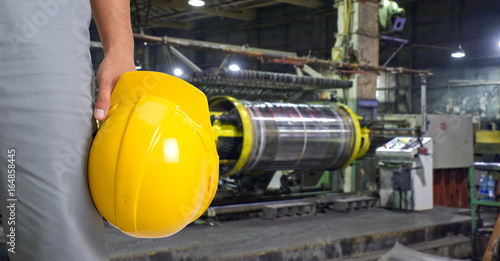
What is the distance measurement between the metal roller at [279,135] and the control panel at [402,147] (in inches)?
16.2

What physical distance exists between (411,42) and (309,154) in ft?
35.2

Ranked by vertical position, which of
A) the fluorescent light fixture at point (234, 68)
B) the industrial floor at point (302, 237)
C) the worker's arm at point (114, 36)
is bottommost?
the industrial floor at point (302, 237)

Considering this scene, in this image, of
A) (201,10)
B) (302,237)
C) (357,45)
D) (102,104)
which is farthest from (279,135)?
(201,10)

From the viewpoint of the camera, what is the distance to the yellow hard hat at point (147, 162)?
1053mm

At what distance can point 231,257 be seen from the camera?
3.82 m

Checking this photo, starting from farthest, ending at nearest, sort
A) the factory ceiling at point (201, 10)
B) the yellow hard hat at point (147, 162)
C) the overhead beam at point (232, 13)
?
the overhead beam at point (232, 13), the factory ceiling at point (201, 10), the yellow hard hat at point (147, 162)

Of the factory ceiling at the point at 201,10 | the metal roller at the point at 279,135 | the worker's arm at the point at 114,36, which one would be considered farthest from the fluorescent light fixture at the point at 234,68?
the factory ceiling at the point at 201,10

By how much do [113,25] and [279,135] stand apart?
4216mm

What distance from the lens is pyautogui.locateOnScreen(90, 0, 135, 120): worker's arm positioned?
1.22 metres

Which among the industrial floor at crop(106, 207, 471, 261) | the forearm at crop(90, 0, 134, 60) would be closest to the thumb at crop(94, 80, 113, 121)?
the forearm at crop(90, 0, 134, 60)

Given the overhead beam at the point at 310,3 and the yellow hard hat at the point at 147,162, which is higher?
the overhead beam at the point at 310,3

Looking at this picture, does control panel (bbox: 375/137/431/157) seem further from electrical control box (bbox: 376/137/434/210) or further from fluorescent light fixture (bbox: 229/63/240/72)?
fluorescent light fixture (bbox: 229/63/240/72)

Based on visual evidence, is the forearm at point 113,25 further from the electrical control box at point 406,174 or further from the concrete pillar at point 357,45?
the concrete pillar at point 357,45

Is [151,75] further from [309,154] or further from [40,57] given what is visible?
[309,154]
